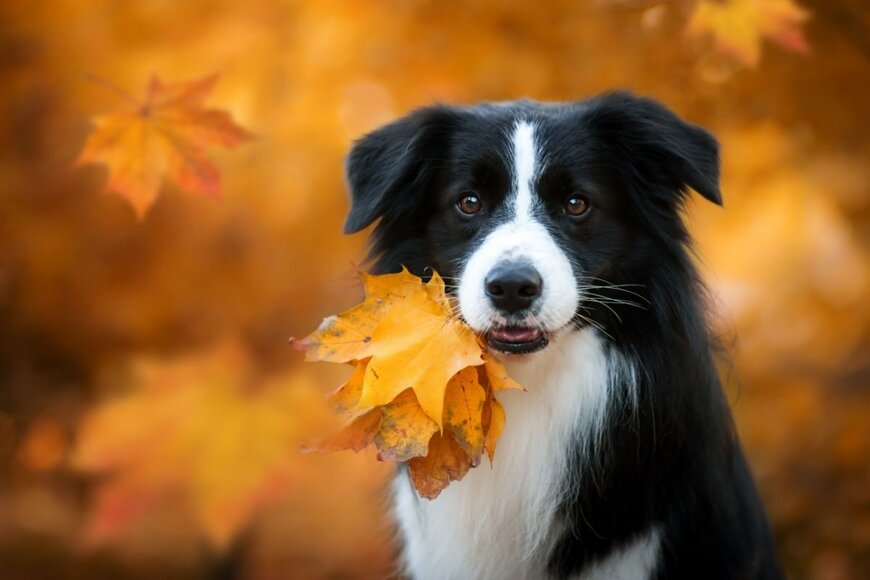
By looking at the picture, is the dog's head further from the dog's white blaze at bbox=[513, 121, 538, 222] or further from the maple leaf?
the maple leaf

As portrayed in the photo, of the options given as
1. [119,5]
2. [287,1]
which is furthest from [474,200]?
[119,5]

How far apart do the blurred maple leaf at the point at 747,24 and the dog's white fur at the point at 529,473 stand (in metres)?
1.73

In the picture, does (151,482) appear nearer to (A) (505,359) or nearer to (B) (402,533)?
(B) (402,533)

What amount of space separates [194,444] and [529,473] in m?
2.02

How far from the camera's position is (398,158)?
257 centimetres

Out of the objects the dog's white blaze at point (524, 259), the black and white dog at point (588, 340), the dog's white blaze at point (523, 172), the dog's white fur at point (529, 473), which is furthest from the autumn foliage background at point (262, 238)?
the dog's white blaze at point (524, 259)

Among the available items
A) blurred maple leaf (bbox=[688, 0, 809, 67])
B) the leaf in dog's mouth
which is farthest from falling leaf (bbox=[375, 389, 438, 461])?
blurred maple leaf (bbox=[688, 0, 809, 67])

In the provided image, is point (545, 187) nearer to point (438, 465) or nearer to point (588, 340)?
point (588, 340)

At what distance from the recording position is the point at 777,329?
4.35m

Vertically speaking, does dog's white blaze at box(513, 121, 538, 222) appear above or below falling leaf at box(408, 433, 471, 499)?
above

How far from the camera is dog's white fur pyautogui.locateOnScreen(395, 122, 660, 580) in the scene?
2527mm

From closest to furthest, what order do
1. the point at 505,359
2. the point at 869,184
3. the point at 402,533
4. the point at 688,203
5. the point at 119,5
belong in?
the point at 505,359 < the point at 688,203 < the point at 402,533 < the point at 119,5 < the point at 869,184

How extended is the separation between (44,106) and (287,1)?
1120mm

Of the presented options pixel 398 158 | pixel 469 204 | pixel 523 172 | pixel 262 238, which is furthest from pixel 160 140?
pixel 523 172
